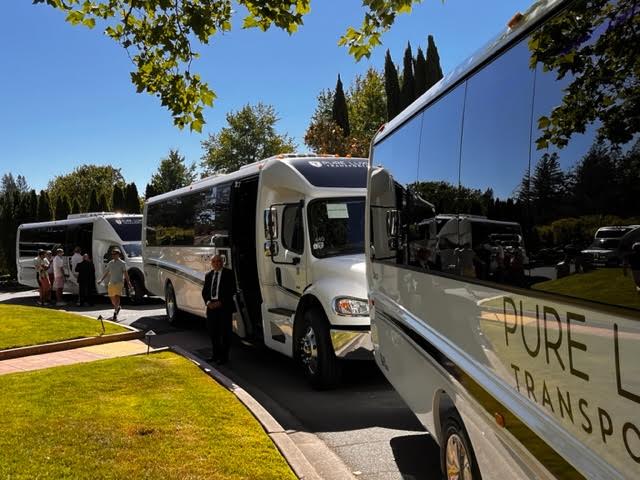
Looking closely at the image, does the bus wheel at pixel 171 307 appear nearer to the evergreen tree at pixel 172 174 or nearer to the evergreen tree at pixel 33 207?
the evergreen tree at pixel 33 207

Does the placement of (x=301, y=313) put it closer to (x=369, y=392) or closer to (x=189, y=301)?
(x=369, y=392)

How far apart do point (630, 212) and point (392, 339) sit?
3566 millimetres

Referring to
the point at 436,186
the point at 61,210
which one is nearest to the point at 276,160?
the point at 436,186

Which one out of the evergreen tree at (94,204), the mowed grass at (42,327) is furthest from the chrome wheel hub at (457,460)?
the evergreen tree at (94,204)

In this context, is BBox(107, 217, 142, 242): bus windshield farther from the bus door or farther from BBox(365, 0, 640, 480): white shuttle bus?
BBox(365, 0, 640, 480): white shuttle bus

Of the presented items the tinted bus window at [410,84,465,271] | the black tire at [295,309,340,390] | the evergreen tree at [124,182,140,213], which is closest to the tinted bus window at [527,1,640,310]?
the tinted bus window at [410,84,465,271]

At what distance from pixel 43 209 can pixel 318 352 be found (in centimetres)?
3401

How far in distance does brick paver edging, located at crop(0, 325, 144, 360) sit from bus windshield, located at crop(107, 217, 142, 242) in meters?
9.38

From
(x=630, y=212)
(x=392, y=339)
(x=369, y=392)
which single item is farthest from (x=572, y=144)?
(x=369, y=392)

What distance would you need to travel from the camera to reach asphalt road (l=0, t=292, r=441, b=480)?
17.0 ft

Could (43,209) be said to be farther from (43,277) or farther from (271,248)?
(271,248)

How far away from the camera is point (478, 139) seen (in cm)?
322

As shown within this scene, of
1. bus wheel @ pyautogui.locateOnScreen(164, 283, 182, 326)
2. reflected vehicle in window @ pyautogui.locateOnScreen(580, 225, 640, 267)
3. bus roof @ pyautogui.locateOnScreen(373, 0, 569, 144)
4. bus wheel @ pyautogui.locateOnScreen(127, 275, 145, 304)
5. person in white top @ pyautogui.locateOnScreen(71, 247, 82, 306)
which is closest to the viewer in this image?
reflected vehicle in window @ pyautogui.locateOnScreen(580, 225, 640, 267)

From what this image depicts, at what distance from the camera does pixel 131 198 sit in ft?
136
